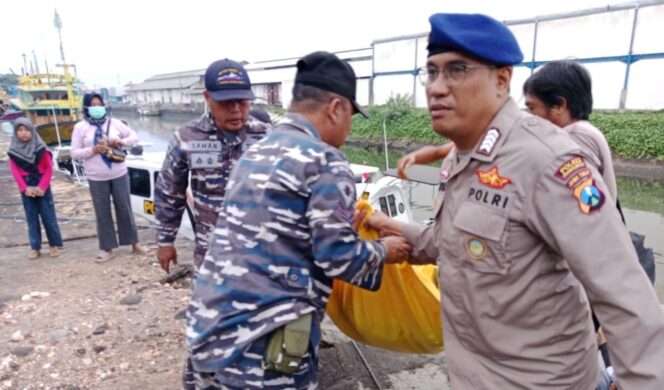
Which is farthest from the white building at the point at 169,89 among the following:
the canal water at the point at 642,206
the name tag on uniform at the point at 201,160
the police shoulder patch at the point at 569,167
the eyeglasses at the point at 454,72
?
the police shoulder patch at the point at 569,167

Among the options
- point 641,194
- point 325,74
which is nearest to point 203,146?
point 325,74

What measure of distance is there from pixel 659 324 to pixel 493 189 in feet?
1.51

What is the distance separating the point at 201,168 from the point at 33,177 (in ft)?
11.0

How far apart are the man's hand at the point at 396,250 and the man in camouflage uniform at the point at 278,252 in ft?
0.47

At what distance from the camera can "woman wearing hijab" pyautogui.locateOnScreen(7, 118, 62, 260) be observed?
4.79 metres

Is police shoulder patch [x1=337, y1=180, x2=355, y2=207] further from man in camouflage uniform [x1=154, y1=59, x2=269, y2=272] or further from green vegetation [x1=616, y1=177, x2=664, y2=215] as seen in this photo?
green vegetation [x1=616, y1=177, x2=664, y2=215]

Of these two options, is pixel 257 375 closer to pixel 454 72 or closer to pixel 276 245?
pixel 276 245

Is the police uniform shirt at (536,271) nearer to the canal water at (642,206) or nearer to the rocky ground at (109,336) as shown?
the rocky ground at (109,336)

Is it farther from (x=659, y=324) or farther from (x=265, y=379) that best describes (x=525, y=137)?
(x=265, y=379)

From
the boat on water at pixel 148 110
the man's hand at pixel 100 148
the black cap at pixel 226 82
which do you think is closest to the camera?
the black cap at pixel 226 82

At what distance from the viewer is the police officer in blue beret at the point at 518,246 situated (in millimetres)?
993

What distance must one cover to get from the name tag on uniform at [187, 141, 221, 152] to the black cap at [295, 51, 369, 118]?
1228mm

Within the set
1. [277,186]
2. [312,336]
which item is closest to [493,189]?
[277,186]

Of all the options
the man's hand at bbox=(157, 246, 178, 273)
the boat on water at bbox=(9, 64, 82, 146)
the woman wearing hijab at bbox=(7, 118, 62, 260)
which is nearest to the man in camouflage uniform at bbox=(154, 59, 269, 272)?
the man's hand at bbox=(157, 246, 178, 273)
